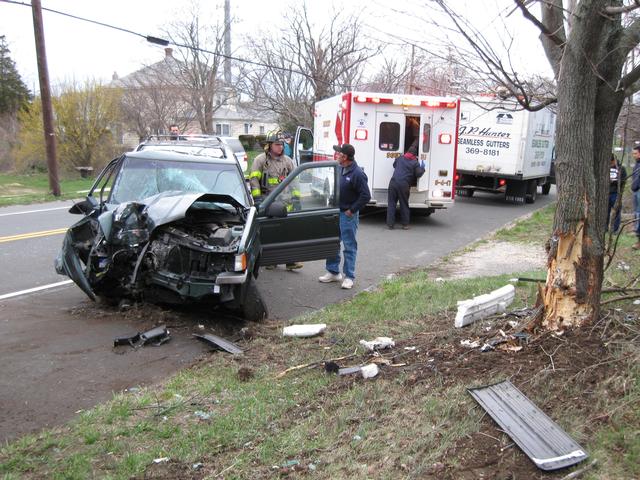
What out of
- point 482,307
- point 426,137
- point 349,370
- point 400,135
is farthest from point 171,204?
point 426,137

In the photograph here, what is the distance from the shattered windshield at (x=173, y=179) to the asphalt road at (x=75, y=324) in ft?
4.51

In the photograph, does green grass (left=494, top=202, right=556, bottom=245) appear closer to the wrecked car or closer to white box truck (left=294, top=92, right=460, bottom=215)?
white box truck (left=294, top=92, right=460, bottom=215)

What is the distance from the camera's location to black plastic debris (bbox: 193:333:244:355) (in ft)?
16.2

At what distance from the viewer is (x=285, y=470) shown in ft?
9.68

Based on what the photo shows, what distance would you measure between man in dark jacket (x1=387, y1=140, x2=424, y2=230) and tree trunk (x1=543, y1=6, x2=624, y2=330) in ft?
28.1

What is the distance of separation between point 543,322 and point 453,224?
397 inches

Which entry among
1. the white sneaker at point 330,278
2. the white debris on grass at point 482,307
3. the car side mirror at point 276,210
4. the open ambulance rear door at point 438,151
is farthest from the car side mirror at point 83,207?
the open ambulance rear door at point 438,151

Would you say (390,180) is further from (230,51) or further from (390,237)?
(230,51)

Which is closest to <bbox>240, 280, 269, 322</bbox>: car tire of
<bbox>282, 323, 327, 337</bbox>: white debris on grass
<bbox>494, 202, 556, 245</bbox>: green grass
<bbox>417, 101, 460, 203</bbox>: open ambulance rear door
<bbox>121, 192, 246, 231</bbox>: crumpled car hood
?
<bbox>282, 323, 327, 337</bbox>: white debris on grass

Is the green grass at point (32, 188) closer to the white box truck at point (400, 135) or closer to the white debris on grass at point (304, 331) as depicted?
the white box truck at point (400, 135)

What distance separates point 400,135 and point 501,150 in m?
5.43

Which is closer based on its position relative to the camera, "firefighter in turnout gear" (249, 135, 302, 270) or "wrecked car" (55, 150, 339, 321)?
"wrecked car" (55, 150, 339, 321)

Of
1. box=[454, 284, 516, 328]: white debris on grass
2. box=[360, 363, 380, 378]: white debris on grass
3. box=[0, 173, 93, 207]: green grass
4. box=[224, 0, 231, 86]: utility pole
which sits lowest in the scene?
box=[0, 173, 93, 207]: green grass

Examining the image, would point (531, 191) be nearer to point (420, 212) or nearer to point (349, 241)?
point (420, 212)
